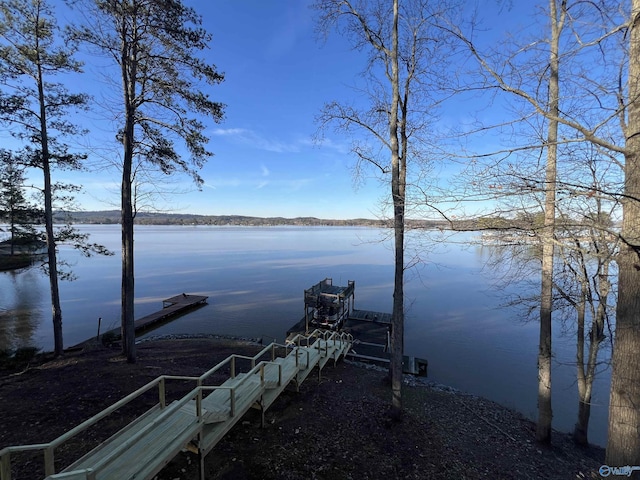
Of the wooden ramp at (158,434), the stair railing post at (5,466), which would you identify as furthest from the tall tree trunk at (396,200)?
the stair railing post at (5,466)

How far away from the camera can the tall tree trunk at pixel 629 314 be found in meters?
2.57

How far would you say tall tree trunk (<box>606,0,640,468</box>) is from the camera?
8.43ft

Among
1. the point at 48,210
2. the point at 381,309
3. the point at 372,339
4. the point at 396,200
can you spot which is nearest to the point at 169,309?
the point at 48,210

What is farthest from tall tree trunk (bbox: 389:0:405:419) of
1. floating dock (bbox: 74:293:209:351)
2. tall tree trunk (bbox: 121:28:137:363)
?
floating dock (bbox: 74:293:209:351)

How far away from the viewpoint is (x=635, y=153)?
8.30 feet

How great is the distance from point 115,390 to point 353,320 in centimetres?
1448

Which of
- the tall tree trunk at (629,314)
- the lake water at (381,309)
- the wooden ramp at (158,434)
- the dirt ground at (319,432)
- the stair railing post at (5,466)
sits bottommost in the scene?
the lake water at (381,309)

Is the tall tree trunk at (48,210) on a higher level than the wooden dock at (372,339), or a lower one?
higher

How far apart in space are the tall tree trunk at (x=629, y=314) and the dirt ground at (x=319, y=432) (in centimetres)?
101

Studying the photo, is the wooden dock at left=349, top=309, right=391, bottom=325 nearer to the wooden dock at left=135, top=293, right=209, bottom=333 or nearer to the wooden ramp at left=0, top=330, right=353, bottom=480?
the wooden ramp at left=0, top=330, right=353, bottom=480

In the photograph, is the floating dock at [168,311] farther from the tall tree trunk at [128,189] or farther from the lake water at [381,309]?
the tall tree trunk at [128,189]

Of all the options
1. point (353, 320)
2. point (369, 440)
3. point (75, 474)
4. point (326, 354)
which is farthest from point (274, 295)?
point (75, 474)

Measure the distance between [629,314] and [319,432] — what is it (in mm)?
5290

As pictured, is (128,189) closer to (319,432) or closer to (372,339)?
(319,432)
